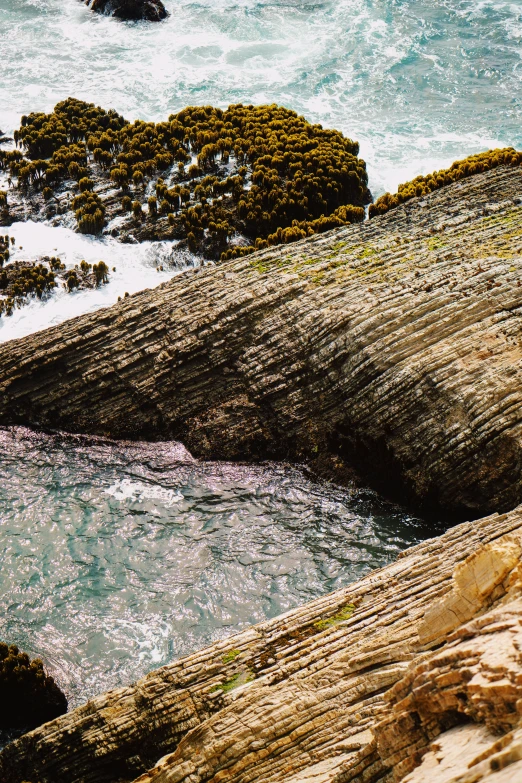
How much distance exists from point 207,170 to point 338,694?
2465cm

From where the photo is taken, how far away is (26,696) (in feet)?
49.2

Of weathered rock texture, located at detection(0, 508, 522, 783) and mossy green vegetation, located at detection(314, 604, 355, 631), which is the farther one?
mossy green vegetation, located at detection(314, 604, 355, 631)

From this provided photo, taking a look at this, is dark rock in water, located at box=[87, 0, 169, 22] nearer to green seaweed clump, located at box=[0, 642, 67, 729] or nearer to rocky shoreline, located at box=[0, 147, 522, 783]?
rocky shoreline, located at box=[0, 147, 522, 783]

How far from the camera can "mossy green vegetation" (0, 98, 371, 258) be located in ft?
92.4

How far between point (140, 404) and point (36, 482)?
12.2ft

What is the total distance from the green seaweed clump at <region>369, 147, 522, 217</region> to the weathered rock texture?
51.2 ft

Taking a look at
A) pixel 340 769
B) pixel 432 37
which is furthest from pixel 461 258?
pixel 432 37

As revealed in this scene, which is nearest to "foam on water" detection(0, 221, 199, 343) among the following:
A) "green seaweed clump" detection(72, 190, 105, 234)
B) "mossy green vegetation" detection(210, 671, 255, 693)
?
"green seaweed clump" detection(72, 190, 105, 234)

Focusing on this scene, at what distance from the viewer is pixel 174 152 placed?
3262 centimetres

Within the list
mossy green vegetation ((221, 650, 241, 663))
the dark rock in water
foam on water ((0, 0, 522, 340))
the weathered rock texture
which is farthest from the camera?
the dark rock in water

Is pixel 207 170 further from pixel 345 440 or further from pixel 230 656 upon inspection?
pixel 230 656

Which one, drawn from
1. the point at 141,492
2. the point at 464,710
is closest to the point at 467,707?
the point at 464,710

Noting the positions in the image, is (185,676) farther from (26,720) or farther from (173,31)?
(173,31)

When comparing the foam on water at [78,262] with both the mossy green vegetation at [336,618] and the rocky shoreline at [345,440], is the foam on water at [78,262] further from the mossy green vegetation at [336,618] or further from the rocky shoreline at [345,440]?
the mossy green vegetation at [336,618]
